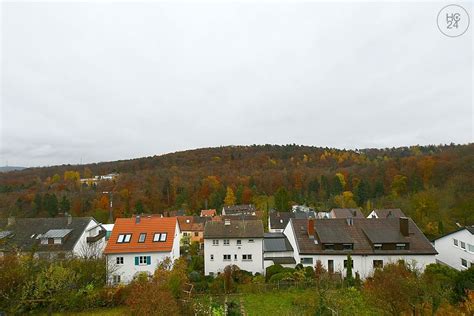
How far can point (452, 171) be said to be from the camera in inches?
2314

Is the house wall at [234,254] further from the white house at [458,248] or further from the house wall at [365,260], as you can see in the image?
the white house at [458,248]

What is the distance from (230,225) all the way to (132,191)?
57.8 m

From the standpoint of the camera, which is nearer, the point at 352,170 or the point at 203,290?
the point at 203,290

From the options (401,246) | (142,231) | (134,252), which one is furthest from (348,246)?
(134,252)

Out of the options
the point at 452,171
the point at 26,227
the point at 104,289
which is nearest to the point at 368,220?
the point at 104,289

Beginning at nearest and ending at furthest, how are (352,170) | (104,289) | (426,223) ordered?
(104,289) → (426,223) → (352,170)

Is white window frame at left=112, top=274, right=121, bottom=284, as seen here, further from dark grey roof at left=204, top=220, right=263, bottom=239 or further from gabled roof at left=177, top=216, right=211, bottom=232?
gabled roof at left=177, top=216, right=211, bottom=232

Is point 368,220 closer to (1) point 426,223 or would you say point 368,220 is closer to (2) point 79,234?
(1) point 426,223

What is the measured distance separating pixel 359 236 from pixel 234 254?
1235 centimetres

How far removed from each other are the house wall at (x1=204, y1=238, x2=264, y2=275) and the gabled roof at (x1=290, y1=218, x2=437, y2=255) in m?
4.03

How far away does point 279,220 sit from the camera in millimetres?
54594

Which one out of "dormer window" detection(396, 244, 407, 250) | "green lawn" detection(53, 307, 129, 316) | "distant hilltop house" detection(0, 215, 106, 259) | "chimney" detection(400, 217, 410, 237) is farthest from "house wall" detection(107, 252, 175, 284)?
"chimney" detection(400, 217, 410, 237)

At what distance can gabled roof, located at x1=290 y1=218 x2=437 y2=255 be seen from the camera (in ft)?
89.9

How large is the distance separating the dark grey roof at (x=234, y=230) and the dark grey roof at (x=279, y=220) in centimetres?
2367
